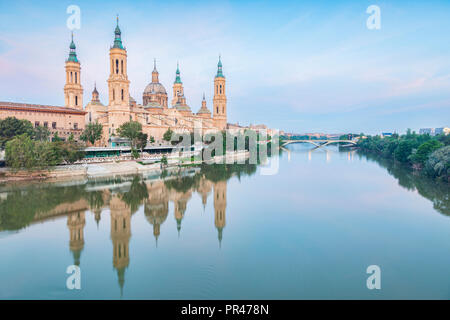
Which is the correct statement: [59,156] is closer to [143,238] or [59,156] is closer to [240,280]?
[143,238]

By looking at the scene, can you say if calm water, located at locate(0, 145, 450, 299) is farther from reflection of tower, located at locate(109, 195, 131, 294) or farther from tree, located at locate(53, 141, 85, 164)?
tree, located at locate(53, 141, 85, 164)

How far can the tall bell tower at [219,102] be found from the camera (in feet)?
178

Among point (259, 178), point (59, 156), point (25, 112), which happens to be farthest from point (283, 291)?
point (25, 112)

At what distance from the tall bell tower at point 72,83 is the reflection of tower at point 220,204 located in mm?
26248

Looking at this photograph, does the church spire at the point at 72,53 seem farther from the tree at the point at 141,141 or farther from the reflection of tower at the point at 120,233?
the reflection of tower at the point at 120,233

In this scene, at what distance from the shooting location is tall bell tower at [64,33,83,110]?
36844 millimetres

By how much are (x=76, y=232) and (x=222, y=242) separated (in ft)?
16.9

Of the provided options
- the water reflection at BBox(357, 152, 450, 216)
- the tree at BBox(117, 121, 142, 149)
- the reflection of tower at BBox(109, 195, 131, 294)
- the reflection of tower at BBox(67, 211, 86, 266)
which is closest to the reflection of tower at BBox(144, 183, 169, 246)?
the reflection of tower at BBox(109, 195, 131, 294)

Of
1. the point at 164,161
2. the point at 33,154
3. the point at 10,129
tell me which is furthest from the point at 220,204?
the point at 10,129

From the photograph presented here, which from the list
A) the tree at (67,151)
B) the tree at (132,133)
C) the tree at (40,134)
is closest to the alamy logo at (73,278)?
the tree at (67,151)

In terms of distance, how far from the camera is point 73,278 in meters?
6.93

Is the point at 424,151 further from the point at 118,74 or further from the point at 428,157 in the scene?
the point at 118,74

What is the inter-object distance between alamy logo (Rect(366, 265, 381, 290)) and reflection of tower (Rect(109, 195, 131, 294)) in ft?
18.5

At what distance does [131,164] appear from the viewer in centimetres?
2567
